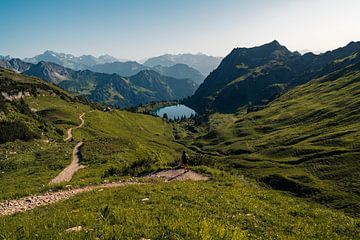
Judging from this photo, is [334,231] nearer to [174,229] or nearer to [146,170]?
[174,229]

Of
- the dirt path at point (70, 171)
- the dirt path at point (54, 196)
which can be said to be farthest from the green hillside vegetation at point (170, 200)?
the dirt path at point (54, 196)

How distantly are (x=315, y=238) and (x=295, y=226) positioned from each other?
178 cm

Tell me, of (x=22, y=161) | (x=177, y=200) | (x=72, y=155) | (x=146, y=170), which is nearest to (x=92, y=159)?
(x=72, y=155)

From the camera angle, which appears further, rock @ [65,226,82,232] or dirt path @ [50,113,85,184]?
dirt path @ [50,113,85,184]

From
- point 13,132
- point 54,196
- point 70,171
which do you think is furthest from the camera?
point 13,132

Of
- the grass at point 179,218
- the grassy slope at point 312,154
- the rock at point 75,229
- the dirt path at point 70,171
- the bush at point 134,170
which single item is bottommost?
the grassy slope at point 312,154

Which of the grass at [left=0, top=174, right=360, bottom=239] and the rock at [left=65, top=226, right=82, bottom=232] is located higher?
the rock at [left=65, top=226, right=82, bottom=232]

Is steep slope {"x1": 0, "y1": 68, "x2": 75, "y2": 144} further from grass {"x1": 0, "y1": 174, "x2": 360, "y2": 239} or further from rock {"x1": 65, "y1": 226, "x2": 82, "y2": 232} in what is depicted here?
rock {"x1": 65, "y1": 226, "x2": 82, "y2": 232}

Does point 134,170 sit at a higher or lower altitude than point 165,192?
lower

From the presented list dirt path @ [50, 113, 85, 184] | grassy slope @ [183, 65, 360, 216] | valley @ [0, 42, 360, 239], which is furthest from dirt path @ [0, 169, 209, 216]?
grassy slope @ [183, 65, 360, 216]

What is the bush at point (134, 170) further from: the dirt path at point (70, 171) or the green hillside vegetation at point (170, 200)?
the dirt path at point (70, 171)

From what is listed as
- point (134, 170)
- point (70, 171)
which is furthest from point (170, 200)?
point (70, 171)

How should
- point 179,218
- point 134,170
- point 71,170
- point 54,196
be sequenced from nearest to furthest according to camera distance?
point 179,218 < point 54,196 < point 134,170 < point 71,170

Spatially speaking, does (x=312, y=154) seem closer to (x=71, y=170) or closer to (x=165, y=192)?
(x=71, y=170)
